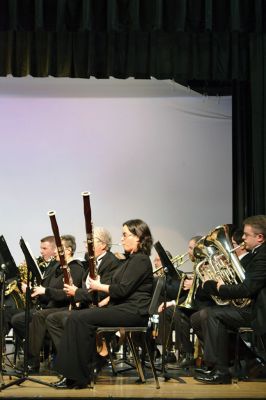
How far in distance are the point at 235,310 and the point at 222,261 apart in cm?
46

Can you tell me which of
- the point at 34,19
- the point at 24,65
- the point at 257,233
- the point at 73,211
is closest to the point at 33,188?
the point at 73,211

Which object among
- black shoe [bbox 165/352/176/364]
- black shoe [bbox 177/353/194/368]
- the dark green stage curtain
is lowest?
black shoe [bbox 165/352/176/364]

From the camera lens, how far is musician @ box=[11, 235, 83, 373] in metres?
6.54

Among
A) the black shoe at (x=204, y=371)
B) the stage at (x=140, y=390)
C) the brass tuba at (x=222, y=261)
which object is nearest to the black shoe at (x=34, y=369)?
the stage at (x=140, y=390)

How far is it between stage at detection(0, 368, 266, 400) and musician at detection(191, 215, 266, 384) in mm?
203

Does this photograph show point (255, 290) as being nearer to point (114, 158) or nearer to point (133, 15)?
point (133, 15)

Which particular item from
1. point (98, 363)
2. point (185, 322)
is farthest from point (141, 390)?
point (185, 322)

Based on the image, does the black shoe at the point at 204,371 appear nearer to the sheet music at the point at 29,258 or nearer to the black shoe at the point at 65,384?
the black shoe at the point at 65,384

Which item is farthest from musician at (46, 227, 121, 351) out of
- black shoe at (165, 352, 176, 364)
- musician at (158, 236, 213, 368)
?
black shoe at (165, 352, 176, 364)

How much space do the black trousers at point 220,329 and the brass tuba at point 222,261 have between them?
0.17 m

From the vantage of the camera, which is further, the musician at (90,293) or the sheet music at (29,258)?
the musician at (90,293)

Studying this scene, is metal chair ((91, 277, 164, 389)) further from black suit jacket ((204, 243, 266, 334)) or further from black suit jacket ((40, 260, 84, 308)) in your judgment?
black suit jacket ((40, 260, 84, 308))

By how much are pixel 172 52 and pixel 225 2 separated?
79 cm

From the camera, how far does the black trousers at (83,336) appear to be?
559cm
